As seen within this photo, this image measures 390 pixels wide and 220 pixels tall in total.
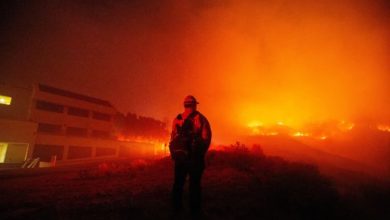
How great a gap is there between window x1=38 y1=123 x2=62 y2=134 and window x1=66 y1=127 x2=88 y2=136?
69.2 inches

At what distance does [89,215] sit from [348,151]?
54.0 meters

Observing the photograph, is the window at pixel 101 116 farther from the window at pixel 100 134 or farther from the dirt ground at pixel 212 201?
the dirt ground at pixel 212 201

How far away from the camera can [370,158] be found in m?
45.0

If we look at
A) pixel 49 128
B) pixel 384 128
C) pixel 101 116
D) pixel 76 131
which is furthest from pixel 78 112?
pixel 384 128

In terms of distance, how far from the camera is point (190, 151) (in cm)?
523

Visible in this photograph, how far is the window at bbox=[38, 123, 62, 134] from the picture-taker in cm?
3990

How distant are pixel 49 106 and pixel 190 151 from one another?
44466mm

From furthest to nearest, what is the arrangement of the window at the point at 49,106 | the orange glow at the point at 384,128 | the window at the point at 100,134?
the orange glow at the point at 384,128 → the window at the point at 100,134 → the window at the point at 49,106

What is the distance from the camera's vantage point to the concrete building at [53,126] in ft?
113

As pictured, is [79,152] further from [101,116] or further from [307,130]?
[307,130]

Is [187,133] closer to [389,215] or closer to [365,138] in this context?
[389,215]

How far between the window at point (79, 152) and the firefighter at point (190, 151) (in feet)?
141

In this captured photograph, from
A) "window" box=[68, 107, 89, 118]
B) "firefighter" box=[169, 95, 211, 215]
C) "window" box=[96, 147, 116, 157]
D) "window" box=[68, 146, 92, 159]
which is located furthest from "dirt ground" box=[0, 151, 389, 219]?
"window" box=[96, 147, 116, 157]

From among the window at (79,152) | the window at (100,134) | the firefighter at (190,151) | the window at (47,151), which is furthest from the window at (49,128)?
the firefighter at (190,151)
